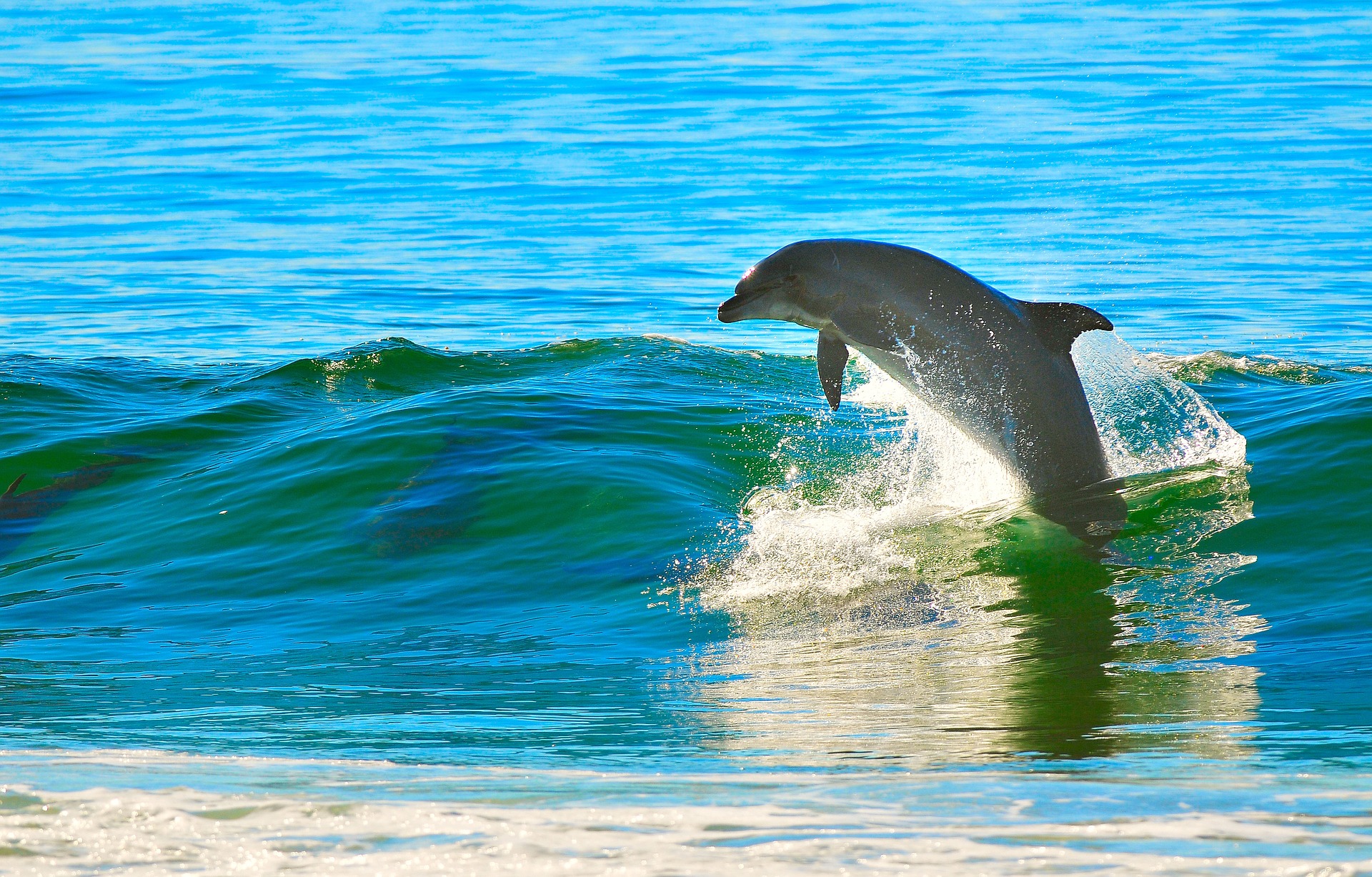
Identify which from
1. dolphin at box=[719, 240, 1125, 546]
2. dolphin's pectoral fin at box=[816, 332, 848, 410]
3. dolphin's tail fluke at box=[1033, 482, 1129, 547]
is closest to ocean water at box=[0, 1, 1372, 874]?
dolphin's tail fluke at box=[1033, 482, 1129, 547]

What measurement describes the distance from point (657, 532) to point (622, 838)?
654 cm

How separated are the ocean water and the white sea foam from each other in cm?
2

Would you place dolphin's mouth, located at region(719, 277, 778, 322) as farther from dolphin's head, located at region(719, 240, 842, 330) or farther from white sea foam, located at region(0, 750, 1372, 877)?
white sea foam, located at region(0, 750, 1372, 877)

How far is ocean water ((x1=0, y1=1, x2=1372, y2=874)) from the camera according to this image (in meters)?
4.32

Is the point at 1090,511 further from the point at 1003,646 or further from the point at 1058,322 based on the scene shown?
the point at 1003,646

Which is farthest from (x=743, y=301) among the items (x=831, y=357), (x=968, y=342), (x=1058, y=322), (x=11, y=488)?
(x=11, y=488)

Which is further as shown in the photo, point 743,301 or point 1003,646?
point 743,301

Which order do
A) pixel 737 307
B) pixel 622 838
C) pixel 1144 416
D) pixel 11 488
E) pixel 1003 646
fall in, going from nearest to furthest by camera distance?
1. pixel 622 838
2. pixel 1003 646
3. pixel 737 307
4. pixel 1144 416
5. pixel 11 488

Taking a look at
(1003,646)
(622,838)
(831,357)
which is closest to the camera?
(622,838)

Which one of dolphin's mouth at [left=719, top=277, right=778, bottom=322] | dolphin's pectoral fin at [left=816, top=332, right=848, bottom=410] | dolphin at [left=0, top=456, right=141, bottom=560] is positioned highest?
dolphin's mouth at [left=719, top=277, right=778, bottom=322]

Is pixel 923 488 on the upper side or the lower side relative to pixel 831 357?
lower

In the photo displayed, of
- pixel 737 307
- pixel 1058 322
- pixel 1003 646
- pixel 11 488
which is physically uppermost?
pixel 737 307

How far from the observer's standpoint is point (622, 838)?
4000mm

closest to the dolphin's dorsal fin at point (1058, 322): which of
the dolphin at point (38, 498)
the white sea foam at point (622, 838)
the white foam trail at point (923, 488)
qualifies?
the white foam trail at point (923, 488)
